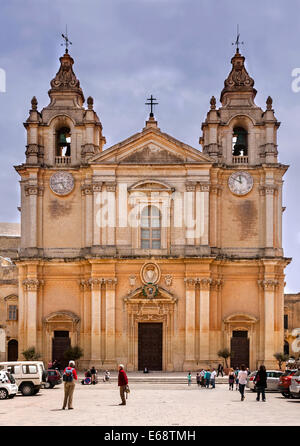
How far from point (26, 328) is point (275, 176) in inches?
707

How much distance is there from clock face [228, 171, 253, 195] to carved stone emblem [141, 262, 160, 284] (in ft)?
22.6

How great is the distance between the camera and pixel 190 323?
140ft

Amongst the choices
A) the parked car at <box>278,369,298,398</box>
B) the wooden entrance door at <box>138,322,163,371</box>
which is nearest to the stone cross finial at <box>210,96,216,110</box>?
the wooden entrance door at <box>138,322,163,371</box>

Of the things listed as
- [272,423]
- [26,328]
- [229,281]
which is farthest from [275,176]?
[272,423]

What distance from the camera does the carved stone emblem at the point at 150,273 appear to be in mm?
43219

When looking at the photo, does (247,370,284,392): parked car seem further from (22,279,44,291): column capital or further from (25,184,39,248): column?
(25,184,39,248): column

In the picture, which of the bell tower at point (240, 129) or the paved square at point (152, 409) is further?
the bell tower at point (240, 129)

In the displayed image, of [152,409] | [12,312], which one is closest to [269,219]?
[12,312]

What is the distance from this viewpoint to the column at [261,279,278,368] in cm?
4294

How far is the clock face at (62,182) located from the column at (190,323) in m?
9.43

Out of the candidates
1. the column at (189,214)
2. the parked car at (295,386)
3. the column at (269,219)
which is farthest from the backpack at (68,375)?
the column at (269,219)

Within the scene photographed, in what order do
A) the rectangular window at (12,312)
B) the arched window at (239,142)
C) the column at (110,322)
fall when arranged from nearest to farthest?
the column at (110,322)
the arched window at (239,142)
the rectangular window at (12,312)

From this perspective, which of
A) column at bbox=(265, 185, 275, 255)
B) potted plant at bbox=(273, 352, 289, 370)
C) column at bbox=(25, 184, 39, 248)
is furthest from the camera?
column at bbox=(25, 184, 39, 248)

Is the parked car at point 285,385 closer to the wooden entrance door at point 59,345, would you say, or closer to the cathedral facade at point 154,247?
the cathedral facade at point 154,247
